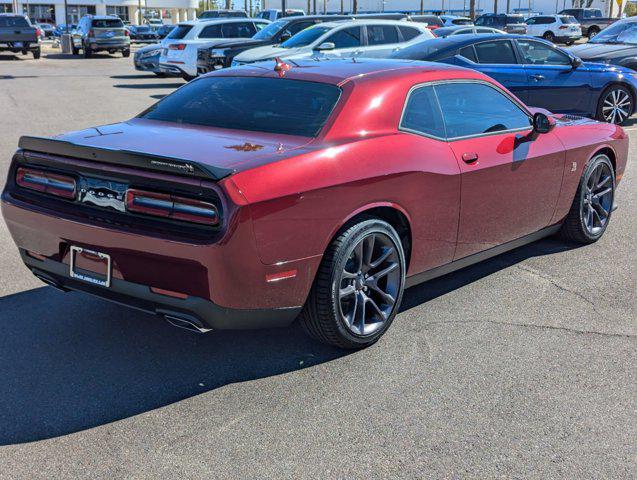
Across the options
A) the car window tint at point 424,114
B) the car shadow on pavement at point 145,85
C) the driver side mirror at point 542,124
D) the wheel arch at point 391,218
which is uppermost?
the car window tint at point 424,114

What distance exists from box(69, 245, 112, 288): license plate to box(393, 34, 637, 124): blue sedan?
8527mm

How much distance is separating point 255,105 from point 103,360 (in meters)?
1.75

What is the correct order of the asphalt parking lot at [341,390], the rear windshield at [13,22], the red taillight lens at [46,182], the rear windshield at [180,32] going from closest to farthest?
the asphalt parking lot at [341,390], the red taillight lens at [46,182], the rear windshield at [180,32], the rear windshield at [13,22]

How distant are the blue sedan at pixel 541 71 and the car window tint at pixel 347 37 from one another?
4.37 metres

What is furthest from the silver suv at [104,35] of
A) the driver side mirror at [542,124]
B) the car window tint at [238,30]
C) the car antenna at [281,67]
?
the driver side mirror at [542,124]

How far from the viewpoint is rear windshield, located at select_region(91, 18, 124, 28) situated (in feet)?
113

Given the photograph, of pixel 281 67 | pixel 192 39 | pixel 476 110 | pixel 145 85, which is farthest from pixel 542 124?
pixel 145 85

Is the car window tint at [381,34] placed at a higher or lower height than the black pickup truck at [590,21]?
lower

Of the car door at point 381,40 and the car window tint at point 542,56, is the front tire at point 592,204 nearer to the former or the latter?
the car window tint at point 542,56

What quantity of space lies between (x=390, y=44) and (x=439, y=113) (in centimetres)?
1247

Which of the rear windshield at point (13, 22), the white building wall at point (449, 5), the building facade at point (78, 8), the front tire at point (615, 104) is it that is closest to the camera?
the front tire at point (615, 104)

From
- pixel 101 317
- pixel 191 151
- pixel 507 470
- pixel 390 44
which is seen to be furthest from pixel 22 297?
pixel 390 44

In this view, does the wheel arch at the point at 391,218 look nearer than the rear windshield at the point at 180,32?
Yes

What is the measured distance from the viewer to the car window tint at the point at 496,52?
38.3 feet
